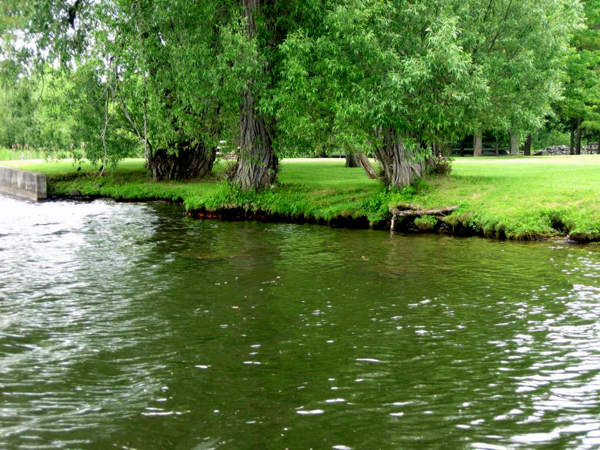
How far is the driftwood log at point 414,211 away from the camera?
21609 mm

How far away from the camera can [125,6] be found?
2519 cm

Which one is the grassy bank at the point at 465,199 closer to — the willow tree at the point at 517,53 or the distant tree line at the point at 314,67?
the distant tree line at the point at 314,67

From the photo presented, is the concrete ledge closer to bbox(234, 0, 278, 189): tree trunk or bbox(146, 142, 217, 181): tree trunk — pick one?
bbox(146, 142, 217, 181): tree trunk

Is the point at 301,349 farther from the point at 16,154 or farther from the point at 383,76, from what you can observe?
the point at 16,154

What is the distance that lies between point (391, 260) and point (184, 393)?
9510 millimetres

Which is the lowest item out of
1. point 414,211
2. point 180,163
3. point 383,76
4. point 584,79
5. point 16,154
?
point 414,211

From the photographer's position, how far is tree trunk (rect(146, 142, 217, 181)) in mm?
38062

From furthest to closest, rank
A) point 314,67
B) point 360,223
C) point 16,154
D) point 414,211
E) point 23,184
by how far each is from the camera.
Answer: point 16,154 < point 23,184 < point 360,223 < point 314,67 < point 414,211

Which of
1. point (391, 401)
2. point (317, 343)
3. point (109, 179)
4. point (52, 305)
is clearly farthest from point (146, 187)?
point (391, 401)

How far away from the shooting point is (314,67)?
23.2m

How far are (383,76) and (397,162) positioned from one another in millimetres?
3657

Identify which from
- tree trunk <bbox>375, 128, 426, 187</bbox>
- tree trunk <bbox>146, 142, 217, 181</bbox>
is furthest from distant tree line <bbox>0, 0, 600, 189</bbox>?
tree trunk <bbox>146, 142, 217, 181</bbox>

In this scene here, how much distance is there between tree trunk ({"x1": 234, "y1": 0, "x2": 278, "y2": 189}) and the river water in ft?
33.7

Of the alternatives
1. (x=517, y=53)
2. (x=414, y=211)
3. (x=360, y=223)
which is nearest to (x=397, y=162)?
(x=360, y=223)
